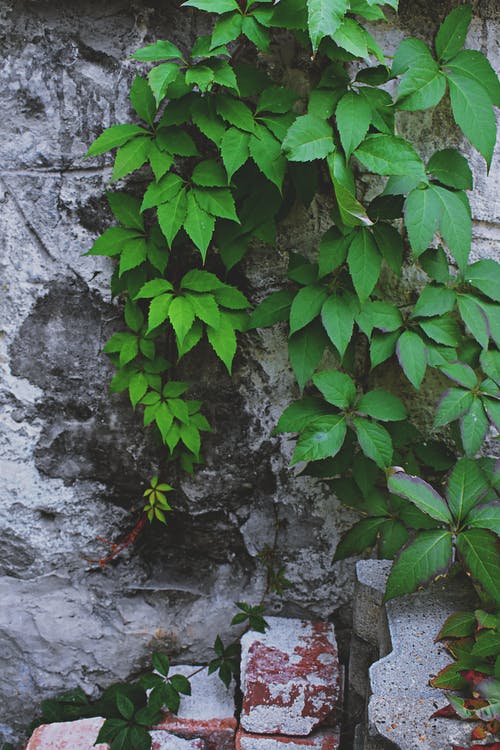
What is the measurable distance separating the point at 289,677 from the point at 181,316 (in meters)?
0.89

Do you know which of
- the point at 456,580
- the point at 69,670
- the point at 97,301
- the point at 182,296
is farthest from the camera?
the point at 69,670

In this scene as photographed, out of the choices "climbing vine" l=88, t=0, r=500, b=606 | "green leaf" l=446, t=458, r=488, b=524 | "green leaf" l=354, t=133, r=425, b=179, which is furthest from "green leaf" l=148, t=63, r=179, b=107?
"green leaf" l=446, t=458, r=488, b=524

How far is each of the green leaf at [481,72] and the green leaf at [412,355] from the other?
500 millimetres

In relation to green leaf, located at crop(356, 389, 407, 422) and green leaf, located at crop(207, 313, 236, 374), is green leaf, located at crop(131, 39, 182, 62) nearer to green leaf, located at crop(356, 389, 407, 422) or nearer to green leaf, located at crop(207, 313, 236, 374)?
green leaf, located at crop(207, 313, 236, 374)

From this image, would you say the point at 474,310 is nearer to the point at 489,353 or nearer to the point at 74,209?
the point at 489,353

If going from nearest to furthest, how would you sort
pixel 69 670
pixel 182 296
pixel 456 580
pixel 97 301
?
pixel 456 580 < pixel 182 296 < pixel 97 301 < pixel 69 670

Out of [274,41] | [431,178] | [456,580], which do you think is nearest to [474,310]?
[431,178]

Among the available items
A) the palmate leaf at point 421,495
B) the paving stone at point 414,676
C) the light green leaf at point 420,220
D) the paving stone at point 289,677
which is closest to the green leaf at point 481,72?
A: the light green leaf at point 420,220

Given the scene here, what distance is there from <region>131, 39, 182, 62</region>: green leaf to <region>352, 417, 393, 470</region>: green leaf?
839mm

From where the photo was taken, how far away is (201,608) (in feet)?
6.11

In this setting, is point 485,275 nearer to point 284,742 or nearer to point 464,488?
point 464,488

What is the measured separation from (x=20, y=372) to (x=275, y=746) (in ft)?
3.44

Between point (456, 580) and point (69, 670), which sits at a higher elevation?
point (456, 580)

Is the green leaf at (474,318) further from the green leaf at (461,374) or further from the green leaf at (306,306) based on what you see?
the green leaf at (306,306)
